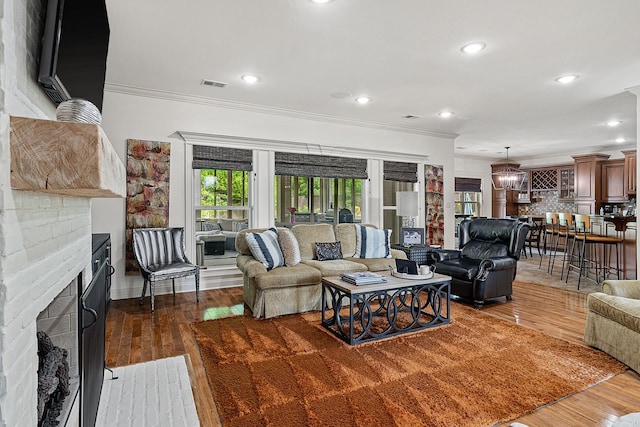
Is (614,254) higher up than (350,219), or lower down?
lower down

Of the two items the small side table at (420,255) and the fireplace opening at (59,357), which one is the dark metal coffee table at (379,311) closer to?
the small side table at (420,255)

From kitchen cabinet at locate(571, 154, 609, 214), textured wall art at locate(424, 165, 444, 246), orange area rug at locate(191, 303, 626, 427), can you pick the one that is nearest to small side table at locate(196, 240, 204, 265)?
orange area rug at locate(191, 303, 626, 427)

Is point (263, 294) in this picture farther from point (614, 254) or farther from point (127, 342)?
point (614, 254)

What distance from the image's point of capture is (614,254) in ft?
18.4

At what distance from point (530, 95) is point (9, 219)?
5.40m

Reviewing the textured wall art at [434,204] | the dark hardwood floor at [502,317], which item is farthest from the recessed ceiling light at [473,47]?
the textured wall art at [434,204]

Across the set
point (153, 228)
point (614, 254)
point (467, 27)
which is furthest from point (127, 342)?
point (614, 254)

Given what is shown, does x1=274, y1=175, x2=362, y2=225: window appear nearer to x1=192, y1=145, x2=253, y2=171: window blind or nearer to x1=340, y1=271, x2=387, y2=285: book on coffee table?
x1=192, y1=145, x2=253, y2=171: window blind

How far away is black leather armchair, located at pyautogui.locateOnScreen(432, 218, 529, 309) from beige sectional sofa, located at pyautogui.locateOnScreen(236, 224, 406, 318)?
31.7 inches

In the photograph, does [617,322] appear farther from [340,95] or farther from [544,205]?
[544,205]

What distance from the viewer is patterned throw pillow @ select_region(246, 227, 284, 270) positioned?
12.6ft

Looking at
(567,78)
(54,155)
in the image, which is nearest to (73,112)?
(54,155)

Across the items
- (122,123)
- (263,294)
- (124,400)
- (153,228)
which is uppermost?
(122,123)

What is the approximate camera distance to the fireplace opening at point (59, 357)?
3.89ft
